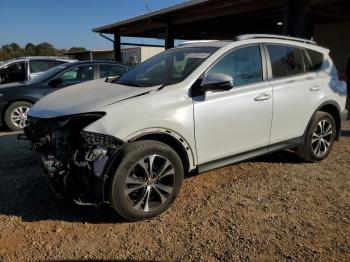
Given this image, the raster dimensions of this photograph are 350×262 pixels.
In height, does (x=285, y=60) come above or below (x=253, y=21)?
below

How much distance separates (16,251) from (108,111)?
4.64ft

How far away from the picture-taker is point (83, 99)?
12.3 ft

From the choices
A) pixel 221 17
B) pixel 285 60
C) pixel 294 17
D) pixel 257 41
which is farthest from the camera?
pixel 221 17

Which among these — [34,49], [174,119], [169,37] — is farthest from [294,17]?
[34,49]

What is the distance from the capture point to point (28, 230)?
3410 mm

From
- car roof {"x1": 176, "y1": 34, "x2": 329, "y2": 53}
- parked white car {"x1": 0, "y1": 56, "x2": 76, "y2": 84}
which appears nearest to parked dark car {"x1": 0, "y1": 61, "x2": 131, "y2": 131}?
parked white car {"x1": 0, "y1": 56, "x2": 76, "y2": 84}

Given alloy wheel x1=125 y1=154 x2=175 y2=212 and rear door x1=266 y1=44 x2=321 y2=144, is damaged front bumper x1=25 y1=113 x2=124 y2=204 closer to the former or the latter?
alloy wheel x1=125 y1=154 x2=175 y2=212

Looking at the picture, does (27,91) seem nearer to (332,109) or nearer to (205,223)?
(205,223)

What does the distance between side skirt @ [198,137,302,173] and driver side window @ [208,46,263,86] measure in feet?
2.74

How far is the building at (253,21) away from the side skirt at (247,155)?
6.24 m

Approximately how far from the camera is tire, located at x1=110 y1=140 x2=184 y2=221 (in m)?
3.34

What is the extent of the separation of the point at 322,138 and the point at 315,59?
3.73 ft

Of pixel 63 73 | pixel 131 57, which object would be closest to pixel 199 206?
pixel 63 73

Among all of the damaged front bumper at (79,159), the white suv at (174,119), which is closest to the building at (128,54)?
the white suv at (174,119)
